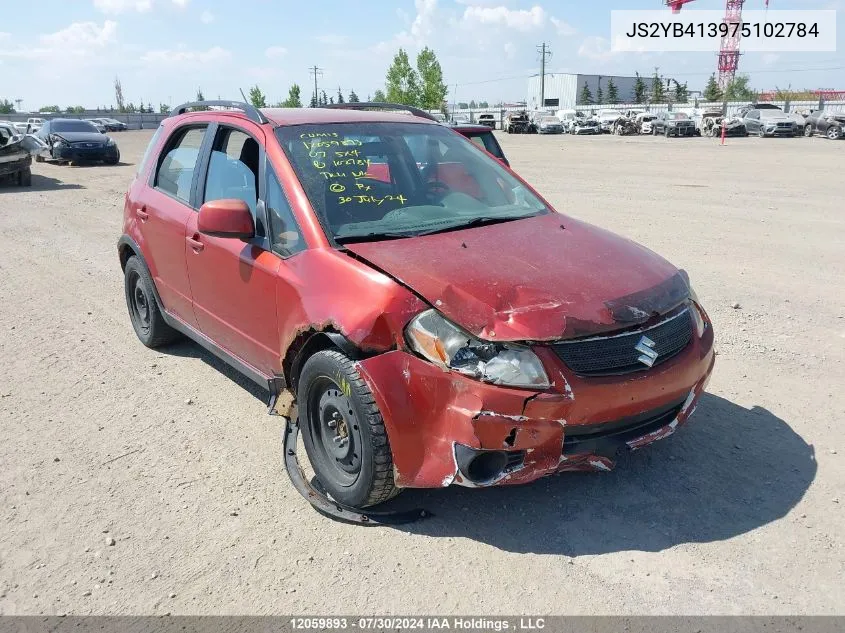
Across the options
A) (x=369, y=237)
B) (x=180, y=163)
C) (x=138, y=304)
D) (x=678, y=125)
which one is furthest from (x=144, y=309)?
(x=678, y=125)

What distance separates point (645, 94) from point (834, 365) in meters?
108

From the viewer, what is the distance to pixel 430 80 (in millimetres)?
72438

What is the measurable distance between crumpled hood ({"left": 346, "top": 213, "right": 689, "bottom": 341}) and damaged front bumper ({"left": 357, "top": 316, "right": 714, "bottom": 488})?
0.63 ft

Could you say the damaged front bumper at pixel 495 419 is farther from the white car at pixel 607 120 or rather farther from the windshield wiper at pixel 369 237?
the white car at pixel 607 120

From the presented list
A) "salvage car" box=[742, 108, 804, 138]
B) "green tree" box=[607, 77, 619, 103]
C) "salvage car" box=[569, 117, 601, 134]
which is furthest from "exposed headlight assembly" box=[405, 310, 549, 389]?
"green tree" box=[607, 77, 619, 103]

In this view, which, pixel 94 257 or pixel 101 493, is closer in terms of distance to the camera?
pixel 101 493

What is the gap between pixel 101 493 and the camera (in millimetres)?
3494

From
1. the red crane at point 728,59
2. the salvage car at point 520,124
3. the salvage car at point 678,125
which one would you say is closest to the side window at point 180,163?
the salvage car at point 678,125

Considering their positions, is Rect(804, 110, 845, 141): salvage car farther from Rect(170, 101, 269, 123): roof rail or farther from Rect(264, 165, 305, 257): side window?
Rect(264, 165, 305, 257): side window

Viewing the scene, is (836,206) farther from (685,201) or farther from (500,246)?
(500,246)

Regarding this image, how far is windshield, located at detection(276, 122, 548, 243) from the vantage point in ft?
11.9

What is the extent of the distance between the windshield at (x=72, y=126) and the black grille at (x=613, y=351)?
2485cm

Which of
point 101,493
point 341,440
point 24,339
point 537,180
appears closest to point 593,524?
point 341,440

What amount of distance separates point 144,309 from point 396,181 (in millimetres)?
2747
